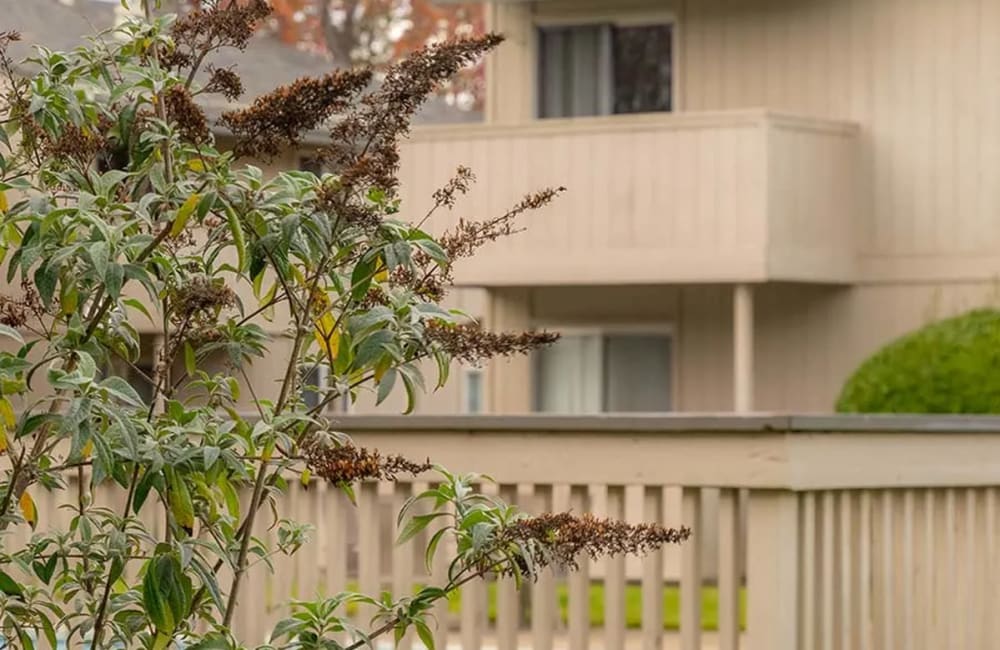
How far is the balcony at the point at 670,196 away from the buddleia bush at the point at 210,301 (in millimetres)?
15252

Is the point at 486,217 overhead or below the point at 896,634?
overhead

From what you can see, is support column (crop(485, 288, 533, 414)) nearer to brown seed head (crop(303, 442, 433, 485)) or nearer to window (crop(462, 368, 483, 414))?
window (crop(462, 368, 483, 414))

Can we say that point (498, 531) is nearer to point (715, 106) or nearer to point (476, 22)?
point (715, 106)

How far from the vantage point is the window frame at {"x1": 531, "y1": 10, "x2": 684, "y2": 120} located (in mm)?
21359

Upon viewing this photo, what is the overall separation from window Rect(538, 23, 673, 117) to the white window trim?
1.93 meters

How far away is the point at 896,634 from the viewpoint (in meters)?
7.16

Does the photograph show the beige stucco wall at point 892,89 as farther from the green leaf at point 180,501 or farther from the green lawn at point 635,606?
the green leaf at point 180,501

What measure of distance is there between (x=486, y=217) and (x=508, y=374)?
1830 mm

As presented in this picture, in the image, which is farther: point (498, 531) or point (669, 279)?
point (669, 279)

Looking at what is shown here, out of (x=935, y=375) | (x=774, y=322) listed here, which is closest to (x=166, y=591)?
(x=935, y=375)

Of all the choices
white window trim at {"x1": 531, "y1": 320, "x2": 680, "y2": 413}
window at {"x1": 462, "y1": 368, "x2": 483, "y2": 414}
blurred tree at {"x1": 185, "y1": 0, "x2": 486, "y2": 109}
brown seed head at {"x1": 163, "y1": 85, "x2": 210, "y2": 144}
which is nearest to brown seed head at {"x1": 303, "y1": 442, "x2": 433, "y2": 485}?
brown seed head at {"x1": 163, "y1": 85, "x2": 210, "y2": 144}

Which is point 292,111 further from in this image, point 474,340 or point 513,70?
point 513,70

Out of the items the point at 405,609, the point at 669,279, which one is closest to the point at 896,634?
the point at 405,609

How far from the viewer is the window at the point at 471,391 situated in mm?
30102
